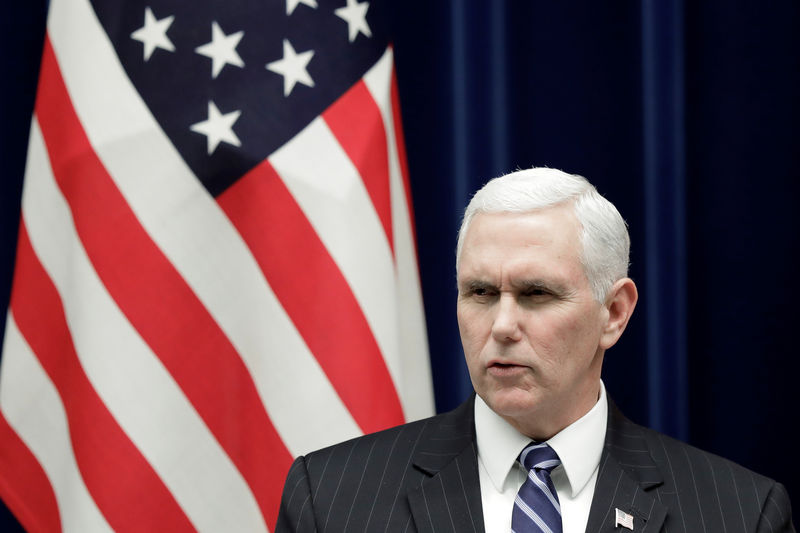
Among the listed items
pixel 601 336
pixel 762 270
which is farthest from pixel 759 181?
pixel 601 336

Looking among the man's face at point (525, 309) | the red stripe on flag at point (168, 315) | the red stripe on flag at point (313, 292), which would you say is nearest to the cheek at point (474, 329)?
the man's face at point (525, 309)

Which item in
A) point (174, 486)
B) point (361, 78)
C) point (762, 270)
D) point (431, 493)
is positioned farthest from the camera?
point (762, 270)

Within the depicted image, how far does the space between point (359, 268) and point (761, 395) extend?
141cm

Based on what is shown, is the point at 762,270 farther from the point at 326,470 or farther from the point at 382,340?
the point at 326,470

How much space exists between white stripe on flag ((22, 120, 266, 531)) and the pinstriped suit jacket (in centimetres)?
59

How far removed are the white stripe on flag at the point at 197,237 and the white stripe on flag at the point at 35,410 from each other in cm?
42

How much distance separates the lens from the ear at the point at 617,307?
1.81 meters

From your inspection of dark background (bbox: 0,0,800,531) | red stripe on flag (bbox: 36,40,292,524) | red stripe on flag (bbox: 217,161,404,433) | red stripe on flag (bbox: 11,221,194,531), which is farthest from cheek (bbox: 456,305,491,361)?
dark background (bbox: 0,0,800,531)

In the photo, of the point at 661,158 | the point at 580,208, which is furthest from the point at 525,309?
the point at 661,158

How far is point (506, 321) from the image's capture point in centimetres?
167

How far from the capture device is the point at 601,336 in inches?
71.1

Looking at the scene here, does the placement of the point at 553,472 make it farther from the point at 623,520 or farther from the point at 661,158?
the point at 661,158

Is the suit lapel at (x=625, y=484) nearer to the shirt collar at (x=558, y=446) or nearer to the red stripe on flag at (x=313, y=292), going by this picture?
the shirt collar at (x=558, y=446)

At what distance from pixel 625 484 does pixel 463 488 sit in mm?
277
